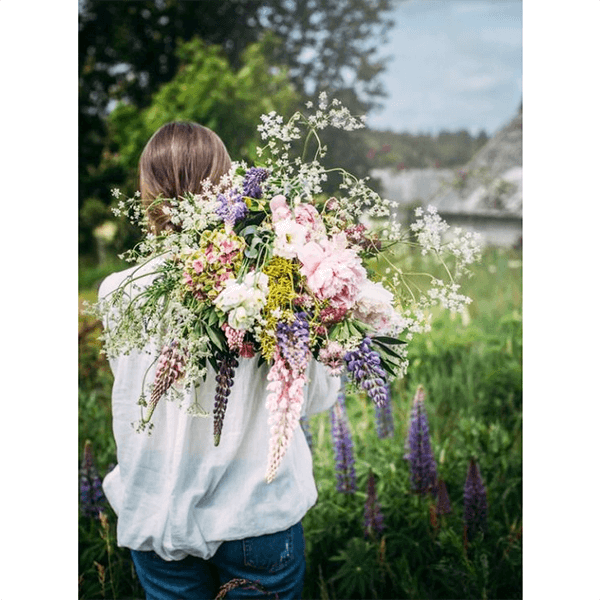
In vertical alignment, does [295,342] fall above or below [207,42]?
below

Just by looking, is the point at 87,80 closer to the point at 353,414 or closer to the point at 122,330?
the point at 353,414

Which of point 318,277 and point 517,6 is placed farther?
point 517,6

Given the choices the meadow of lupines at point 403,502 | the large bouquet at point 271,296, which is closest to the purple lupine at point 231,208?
the large bouquet at point 271,296

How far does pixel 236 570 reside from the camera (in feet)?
4.87

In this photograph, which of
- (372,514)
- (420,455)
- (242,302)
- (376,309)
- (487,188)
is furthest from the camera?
(487,188)

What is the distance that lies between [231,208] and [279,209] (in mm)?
104

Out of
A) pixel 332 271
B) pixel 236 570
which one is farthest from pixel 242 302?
pixel 236 570

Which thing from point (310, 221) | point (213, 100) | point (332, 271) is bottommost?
point (332, 271)

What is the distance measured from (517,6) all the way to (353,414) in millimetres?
2514

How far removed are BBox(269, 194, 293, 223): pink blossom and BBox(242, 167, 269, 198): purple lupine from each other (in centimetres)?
5

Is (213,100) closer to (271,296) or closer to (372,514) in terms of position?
(372,514)

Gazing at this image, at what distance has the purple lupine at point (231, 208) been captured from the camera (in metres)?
1.37
